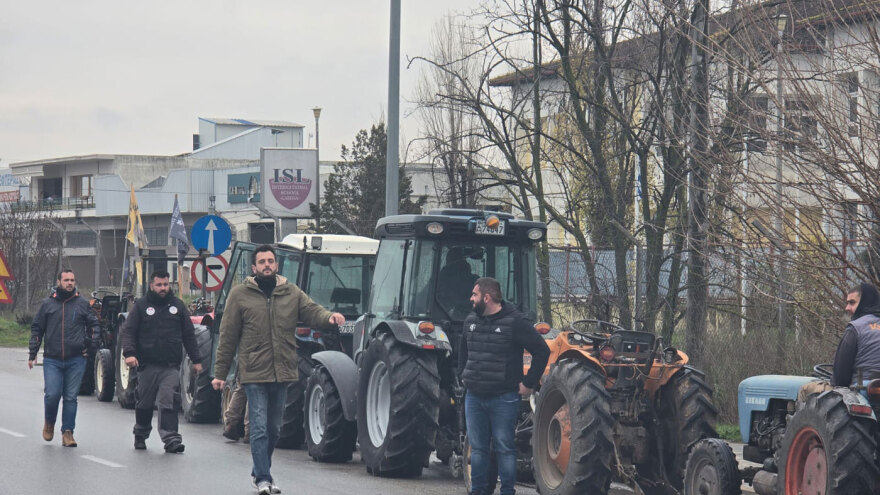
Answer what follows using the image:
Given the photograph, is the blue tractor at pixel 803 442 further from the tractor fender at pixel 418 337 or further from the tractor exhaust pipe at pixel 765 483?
the tractor fender at pixel 418 337

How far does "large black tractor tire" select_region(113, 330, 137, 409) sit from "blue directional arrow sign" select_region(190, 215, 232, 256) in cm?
232

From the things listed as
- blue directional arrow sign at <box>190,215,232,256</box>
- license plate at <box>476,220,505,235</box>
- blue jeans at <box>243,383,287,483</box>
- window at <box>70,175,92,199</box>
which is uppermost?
window at <box>70,175,92,199</box>

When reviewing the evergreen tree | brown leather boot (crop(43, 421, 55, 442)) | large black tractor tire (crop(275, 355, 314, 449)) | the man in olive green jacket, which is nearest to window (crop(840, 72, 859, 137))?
the man in olive green jacket

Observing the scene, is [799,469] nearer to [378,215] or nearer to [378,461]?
[378,461]

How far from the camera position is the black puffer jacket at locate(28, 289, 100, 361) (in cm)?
1430

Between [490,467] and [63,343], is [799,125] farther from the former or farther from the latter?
[63,343]

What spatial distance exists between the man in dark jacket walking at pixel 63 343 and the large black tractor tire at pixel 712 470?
24.4 ft

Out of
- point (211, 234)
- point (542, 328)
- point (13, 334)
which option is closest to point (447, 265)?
point (542, 328)

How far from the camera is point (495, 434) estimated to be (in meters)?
9.98

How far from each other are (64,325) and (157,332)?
4.49ft

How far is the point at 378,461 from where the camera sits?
11984mm

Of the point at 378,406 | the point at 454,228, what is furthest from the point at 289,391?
the point at 454,228

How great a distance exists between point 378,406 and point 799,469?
4.80m

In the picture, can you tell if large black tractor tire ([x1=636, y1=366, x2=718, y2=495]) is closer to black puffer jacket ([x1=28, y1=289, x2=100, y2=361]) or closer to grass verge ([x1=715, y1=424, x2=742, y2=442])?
grass verge ([x1=715, y1=424, x2=742, y2=442])
